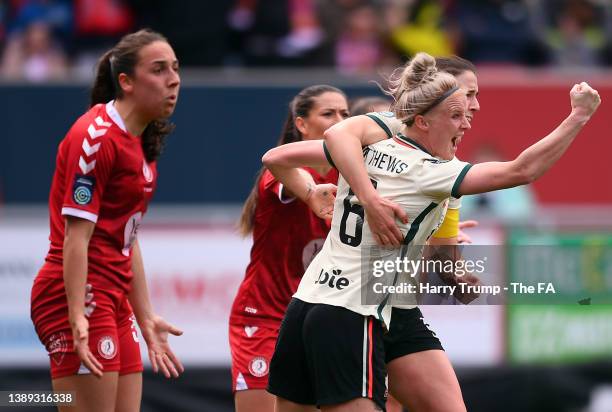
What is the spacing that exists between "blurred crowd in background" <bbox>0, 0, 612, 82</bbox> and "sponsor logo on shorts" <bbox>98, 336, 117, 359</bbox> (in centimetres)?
583

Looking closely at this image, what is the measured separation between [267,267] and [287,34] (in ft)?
18.9

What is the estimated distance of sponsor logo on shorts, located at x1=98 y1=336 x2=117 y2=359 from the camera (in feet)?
17.4

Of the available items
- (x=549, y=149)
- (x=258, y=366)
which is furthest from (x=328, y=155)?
(x=258, y=366)

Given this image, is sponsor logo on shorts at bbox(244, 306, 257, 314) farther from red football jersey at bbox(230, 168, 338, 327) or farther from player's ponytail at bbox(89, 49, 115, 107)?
player's ponytail at bbox(89, 49, 115, 107)

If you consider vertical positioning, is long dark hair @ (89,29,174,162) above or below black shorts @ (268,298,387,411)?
above

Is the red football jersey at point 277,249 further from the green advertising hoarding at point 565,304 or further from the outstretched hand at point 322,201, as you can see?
the green advertising hoarding at point 565,304

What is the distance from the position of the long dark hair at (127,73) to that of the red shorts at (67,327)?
2.48 ft

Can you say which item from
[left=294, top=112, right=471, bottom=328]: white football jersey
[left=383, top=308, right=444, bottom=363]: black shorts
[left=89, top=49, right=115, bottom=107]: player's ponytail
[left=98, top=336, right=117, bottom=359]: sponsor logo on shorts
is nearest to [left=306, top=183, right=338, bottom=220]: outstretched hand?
[left=294, top=112, right=471, bottom=328]: white football jersey

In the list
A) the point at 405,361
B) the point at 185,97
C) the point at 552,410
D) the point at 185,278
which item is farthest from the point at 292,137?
the point at 185,97

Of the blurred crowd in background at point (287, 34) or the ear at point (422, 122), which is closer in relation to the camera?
the ear at point (422, 122)

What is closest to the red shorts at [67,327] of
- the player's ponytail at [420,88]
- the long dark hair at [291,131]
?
the long dark hair at [291,131]

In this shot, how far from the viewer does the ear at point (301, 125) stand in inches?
239

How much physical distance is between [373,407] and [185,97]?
21.1 ft

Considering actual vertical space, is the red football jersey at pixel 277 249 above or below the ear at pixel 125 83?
below
